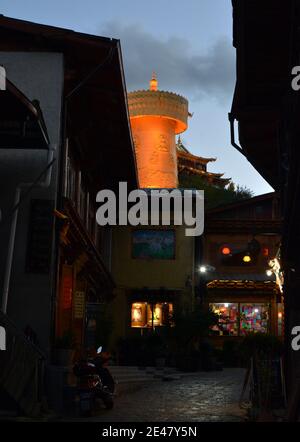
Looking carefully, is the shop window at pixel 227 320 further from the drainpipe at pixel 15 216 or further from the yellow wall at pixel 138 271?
the drainpipe at pixel 15 216

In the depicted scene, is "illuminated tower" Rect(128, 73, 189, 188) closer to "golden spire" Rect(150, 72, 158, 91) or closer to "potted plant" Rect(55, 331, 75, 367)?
"golden spire" Rect(150, 72, 158, 91)

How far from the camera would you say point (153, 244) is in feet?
110

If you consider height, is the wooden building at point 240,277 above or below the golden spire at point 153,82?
below

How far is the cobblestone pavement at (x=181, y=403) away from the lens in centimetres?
1353

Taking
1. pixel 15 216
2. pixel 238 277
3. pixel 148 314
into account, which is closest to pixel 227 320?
pixel 238 277

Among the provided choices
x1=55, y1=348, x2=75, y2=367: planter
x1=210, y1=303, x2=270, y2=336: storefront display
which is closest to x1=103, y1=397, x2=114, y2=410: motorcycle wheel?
x1=55, y1=348, x2=75, y2=367: planter

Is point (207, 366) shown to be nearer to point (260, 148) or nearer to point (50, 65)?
point (260, 148)

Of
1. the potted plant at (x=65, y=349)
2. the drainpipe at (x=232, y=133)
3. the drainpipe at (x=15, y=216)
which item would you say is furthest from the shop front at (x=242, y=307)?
the drainpipe at (x=15, y=216)

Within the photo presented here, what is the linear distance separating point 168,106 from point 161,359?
78.1 feet

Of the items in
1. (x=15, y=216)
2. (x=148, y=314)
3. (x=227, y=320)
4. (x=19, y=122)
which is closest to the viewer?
(x=19, y=122)

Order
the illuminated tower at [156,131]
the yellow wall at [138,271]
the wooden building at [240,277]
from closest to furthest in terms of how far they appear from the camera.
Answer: the yellow wall at [138,271] < the wooden building at [240,277] < the illuminated tower at [156,131]

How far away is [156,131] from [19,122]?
33.9 meters

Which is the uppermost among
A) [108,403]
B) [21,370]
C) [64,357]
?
[64,357]

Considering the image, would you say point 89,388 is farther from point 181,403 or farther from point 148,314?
point 148,314
